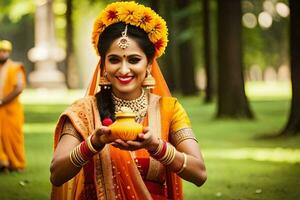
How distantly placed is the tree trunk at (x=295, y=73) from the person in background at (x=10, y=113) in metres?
5.87

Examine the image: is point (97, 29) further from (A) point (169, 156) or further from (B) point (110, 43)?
(A) point (169, 156)

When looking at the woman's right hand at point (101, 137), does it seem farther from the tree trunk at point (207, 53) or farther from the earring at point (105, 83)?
the tree trunk at point (207, 53)

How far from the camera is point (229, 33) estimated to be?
2039 cm

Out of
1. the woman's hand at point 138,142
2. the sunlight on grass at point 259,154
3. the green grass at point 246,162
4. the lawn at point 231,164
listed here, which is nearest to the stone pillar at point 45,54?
the lawn at point 231,164

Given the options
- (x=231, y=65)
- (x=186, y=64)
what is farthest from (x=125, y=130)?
(x=186, y=64)

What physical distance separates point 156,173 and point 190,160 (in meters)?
0.25

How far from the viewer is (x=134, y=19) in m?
4.14

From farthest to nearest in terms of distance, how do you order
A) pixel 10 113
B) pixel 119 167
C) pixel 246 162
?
1. pixel 246 162
2. pixel 10 113
3. pixel 119 167

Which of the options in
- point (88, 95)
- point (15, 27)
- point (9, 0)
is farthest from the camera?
point (15, 27)

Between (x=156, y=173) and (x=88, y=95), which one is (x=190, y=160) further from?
(x=88, y=95)

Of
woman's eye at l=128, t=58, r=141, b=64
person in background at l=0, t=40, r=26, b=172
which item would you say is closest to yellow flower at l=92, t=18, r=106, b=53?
woman's eye at l=128, t=58, r=141, b=64

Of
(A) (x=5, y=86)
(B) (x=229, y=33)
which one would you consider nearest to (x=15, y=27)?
(B) (x=229, y=33)

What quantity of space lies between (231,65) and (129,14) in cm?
1642

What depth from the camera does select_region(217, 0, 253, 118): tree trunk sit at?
66.0 feet
